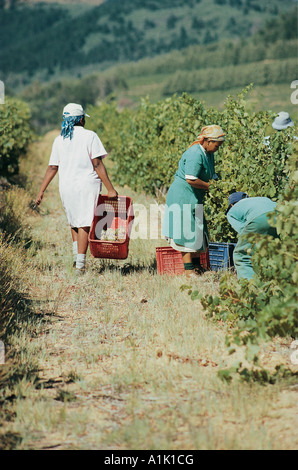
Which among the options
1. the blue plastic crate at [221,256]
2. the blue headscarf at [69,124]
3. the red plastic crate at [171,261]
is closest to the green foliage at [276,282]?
the blue plastic crate at [221,256]

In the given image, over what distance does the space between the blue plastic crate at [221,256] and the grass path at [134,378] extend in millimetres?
196

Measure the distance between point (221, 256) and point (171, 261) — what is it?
0.53 meters

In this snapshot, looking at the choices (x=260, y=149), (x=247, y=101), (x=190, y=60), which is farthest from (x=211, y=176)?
(x=190, y=60)

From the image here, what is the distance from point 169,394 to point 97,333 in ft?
4.02

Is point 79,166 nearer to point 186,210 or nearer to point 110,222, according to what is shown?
point 110,222

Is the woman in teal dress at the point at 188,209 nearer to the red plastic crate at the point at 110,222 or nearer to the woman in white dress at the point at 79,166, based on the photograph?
the red plastic crate at the point at 110,222

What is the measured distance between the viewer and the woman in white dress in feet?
19.0

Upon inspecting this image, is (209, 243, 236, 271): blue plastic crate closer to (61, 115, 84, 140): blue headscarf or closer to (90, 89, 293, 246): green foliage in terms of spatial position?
(90, 89, 293, 246): green foliage

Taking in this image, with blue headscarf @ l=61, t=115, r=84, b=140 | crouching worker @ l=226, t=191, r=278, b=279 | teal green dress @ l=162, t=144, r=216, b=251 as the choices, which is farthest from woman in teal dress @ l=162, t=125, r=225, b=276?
blue headscarf @ l=61, t=115, r=84, b=140

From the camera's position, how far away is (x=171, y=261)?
19.5 feet

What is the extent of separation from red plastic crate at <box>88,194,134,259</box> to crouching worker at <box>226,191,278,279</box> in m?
1.11

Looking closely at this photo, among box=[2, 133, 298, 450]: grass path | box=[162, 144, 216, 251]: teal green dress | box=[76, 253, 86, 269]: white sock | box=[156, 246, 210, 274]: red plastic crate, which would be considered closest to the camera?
box=[2, 133, 298, 450]: grass path

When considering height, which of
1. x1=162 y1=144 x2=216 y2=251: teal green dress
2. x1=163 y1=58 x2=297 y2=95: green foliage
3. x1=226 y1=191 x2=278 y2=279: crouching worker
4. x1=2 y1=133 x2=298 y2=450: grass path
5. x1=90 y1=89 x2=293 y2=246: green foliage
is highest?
x1=163 y1=58 x2=297 y2=95: green foliage

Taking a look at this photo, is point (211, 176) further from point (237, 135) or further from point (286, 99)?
point (286, 99)
